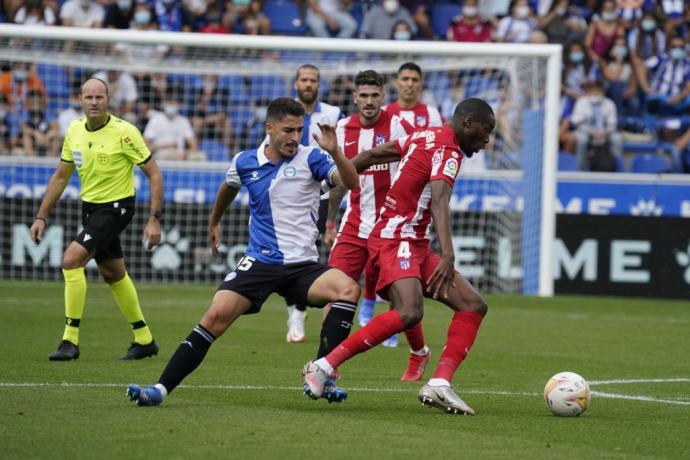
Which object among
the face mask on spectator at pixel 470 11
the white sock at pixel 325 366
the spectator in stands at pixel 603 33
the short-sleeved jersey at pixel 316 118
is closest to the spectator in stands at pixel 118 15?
the face mask on spectator at pixel 470 11

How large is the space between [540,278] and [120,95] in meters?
7.27

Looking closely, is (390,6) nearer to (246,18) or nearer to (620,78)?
(246,18)

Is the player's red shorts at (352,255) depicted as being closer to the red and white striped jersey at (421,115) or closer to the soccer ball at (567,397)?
the soccer ball at (567,397)

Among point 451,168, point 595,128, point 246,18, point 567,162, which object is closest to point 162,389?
point 451,168

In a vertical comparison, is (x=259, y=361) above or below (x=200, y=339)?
below

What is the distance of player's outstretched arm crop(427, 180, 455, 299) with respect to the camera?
7.82 metres

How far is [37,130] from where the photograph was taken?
20.4 m

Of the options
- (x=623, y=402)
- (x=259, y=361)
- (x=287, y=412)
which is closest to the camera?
(x=287, y=412)

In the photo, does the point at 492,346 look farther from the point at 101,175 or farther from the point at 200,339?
the point at 200,339

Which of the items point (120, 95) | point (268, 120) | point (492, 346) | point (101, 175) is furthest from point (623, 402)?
point (120, 95)

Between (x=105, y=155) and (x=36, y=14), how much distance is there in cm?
1258

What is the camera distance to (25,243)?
19.2m

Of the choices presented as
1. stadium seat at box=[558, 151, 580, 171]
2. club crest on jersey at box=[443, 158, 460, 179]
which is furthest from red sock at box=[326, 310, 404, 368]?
stadium seat at box=[558, 151, 580, 171]

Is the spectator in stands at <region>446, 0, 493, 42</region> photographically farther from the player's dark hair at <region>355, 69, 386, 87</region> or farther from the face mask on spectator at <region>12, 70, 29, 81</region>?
the player's dark hair at <region>355, 69, 386, 87</region>
